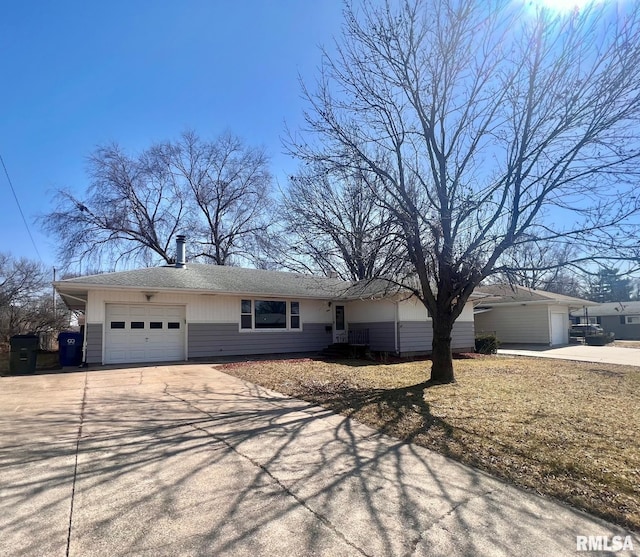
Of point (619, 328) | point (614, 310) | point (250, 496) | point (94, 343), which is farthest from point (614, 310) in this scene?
point (250, 496)

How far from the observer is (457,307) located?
29.7ft

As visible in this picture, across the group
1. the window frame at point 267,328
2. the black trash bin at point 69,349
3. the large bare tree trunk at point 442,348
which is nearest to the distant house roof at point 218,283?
the window frame at point 267,328

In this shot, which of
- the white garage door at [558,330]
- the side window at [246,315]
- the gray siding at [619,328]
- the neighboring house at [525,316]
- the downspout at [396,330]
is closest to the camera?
the side window at [246,315]

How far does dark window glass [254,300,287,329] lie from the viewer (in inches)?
611

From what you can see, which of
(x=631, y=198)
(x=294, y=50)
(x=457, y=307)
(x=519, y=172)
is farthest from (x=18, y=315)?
(x=631, y=198)

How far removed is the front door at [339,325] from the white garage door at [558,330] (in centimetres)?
1326

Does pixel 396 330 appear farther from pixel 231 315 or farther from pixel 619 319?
pixel 619 319

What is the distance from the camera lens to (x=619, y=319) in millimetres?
35812

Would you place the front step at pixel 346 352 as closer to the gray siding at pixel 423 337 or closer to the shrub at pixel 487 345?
the gray siding at pixel 423 337

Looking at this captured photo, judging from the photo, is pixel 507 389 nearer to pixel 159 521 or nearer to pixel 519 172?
pixel 519 172

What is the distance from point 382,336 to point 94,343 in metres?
9.99

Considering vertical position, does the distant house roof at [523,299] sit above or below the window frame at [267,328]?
above

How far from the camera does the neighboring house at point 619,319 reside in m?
33.9

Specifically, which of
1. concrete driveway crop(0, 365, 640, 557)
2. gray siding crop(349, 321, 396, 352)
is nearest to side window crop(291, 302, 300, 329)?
gray siding crop(349, 321, 396, 352)
